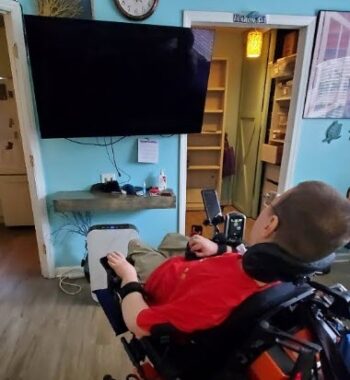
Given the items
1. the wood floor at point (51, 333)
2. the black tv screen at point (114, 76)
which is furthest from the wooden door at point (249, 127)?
the black tv screen at point (114, 76)

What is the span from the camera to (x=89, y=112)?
1.87m

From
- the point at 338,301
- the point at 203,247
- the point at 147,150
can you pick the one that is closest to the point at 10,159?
the point at 147,150

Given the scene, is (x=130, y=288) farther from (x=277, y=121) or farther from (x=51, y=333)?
(x=277, y=121)

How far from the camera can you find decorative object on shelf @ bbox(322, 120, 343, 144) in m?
2.30

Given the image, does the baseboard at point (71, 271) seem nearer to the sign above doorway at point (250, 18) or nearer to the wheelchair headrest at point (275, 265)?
the wheelchair headrest at point (275, 265)

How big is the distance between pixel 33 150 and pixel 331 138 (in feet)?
7.38

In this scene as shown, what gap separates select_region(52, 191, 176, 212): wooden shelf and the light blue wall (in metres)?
0.12

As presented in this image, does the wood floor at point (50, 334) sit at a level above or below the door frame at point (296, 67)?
below

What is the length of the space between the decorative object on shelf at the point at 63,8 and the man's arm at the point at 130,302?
1.59 metres

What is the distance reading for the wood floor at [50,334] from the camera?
1.51 meters

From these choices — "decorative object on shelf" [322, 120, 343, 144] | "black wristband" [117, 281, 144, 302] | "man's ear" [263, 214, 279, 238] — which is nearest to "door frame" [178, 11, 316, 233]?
"decorative object on shelf" [322, 120, 343, 144]

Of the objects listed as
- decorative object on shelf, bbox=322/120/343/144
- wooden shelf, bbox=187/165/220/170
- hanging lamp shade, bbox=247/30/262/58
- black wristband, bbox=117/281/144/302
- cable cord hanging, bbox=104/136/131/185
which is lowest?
wooden shelf, bbox=187/165/220/170

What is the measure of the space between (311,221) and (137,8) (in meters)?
1.79

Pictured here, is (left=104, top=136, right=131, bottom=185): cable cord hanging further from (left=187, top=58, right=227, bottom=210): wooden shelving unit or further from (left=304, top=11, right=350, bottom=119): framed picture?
(left=187, top=58, right=227, bottom=210): wooden shelving unit
